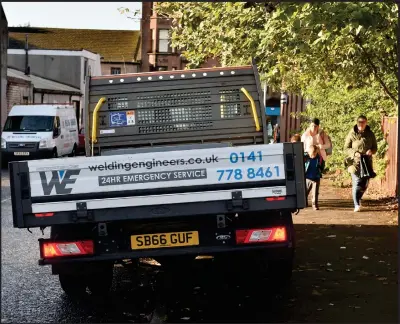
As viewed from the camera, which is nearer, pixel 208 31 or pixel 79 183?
pixel 79 183

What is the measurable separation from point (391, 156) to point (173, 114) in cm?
836

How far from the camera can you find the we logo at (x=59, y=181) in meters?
6.73

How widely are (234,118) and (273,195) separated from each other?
3054 mm

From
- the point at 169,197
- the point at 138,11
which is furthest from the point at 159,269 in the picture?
the point at 138,11

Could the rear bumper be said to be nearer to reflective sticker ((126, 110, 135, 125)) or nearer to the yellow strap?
the yellow strap

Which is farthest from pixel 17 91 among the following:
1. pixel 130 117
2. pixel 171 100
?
pixel 171 100

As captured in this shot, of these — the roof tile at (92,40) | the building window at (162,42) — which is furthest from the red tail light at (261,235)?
the roof tile at (92,40)

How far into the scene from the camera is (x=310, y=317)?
261 inches

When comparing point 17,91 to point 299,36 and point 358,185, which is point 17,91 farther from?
point 299,36

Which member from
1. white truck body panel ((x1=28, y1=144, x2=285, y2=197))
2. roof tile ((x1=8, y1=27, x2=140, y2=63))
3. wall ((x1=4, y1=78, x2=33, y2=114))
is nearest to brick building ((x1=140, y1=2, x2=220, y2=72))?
roof tile ((x1=8, y1=27, x2=140, y2=63))

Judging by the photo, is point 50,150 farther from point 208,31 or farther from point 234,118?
point 234,118

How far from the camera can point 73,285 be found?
7695 mm

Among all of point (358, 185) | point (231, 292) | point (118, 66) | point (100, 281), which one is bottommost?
point (231, 292)

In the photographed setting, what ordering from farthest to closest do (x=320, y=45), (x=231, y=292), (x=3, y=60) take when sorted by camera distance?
1. (x=320, y=45)
2. (x=231, y=292)
3. (x=3, y=60)
